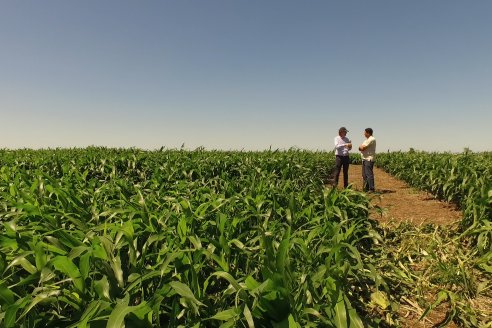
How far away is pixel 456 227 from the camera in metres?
5.24

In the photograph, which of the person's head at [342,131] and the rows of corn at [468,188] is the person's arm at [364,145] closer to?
the person's head at [342,131]

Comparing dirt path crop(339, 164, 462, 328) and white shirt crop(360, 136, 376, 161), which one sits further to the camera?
white shirt crop(360, 136, 376, 161)

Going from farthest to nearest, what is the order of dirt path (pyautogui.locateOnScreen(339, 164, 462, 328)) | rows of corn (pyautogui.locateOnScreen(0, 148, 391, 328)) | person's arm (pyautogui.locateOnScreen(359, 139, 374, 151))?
person's arm (pyautogui.locateOnScreen(359, 139, 374, 151)) < dirt path (pyautogui.locateOnScreen(339, 164, 462, 328)) < rows of corn (pyautogui.locateOnScreen(0, 148, 391, 328))

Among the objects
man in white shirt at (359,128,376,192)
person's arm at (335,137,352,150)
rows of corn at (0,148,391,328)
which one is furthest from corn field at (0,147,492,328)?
person's arm at (335,137,352,150)

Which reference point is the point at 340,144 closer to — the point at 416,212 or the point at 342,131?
the point at 342,131

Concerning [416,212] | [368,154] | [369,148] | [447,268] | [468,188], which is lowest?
[447,268]

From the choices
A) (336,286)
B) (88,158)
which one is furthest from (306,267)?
(88,158)

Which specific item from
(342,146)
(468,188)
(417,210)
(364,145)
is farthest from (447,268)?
(342,146)

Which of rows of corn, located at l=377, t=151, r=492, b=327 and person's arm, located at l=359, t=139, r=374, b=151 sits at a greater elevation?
person's arm, located at l=359, t=139, r=374, b=151

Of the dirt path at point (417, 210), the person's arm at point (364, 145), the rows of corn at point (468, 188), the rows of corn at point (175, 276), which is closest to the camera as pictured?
the rows of corn at point (175, 276)

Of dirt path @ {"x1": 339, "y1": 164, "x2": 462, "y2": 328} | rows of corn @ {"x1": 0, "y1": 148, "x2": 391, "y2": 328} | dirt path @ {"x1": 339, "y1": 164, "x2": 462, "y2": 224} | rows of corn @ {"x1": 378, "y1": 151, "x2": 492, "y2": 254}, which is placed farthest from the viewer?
dirt path @ {"x1": 339, "y1": 164, "x2": 462, "y2": 224}

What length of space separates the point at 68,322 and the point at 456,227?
18.1 feet

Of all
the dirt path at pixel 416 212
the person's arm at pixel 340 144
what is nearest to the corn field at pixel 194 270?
the dirt path at pixel 416 212

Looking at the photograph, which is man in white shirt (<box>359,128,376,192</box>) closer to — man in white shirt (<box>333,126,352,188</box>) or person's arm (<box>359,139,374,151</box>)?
person's arm (<box>359,139,374,151</box>)
